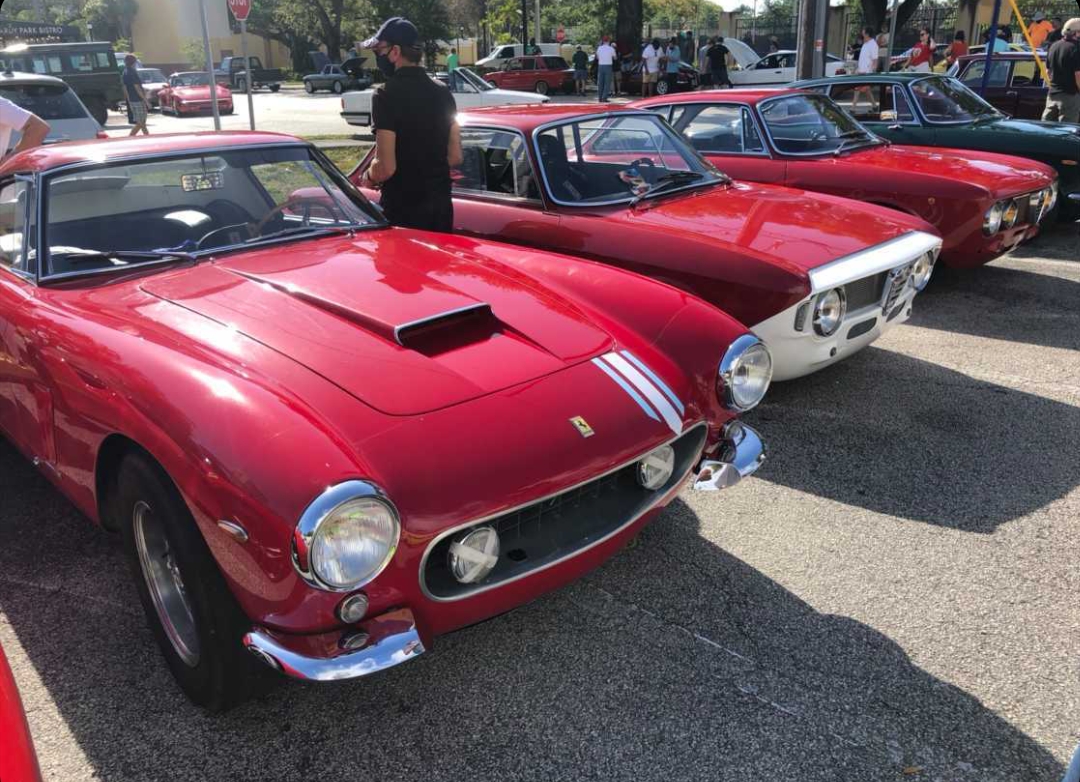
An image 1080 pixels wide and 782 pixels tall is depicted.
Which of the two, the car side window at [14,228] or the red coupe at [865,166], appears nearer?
the car side window at [14,228]

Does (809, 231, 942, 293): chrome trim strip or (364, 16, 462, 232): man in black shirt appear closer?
(809, 231, 942, 293): chrome trim strip

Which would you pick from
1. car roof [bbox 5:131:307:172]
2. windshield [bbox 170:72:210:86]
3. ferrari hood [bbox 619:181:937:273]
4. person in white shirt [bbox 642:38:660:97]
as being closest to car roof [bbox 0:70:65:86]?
car roof [bbox 5:131:307:172]

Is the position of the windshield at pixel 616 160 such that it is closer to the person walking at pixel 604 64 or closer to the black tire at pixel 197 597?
the black tire at pixel 197 597

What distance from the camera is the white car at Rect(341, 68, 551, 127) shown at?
65.4 ft

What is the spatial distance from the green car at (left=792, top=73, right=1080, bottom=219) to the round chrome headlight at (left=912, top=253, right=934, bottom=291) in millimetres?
A: 3222

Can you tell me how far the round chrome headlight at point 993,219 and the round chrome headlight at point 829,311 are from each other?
2.34 meters

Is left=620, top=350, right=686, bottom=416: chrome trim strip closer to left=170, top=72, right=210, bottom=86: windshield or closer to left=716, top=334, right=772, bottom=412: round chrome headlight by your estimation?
left=716, top=334, right=772, bottom=412: round chrome headlight

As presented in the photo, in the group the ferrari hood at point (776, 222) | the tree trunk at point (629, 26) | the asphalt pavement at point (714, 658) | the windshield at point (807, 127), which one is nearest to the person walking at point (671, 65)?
the tree trunk at point (629, 26)

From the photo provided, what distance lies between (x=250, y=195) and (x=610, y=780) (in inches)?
104

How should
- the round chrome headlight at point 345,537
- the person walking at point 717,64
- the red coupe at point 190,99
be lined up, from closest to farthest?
the round chrome headlight at point 345,537
the person walking at point 717,64
the red coupe at point 190,99

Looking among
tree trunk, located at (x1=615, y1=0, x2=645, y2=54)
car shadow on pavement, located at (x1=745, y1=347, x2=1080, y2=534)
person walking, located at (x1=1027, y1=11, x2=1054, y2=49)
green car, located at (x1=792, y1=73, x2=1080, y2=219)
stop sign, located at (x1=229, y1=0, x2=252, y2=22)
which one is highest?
tree trunk, located at (x1=615, y1=0, x2=645, y2=54)

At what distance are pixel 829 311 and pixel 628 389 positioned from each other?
1887 mm

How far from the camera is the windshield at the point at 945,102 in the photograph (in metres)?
7.47

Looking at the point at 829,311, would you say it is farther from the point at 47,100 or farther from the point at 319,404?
the point at 47,100
